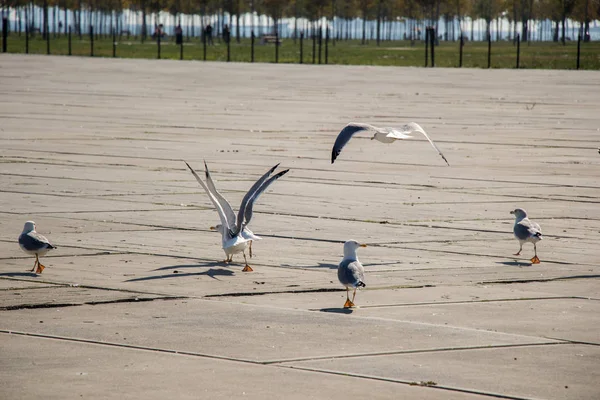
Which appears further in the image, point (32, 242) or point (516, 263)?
point (516, 263)

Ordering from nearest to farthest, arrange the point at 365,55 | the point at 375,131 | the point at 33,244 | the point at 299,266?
1. the point at 33,244
2. the point at 299,266
3. the point at 375,131
4. the point at 365,55

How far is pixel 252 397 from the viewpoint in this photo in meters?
6.09

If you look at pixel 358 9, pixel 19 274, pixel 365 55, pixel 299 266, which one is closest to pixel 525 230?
pixel 299 266

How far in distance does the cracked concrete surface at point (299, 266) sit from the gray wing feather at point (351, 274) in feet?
0.79

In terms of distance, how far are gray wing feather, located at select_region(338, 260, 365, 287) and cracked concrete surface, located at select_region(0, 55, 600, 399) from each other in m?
0.24

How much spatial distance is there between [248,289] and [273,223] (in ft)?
11.1

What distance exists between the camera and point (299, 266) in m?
10.0

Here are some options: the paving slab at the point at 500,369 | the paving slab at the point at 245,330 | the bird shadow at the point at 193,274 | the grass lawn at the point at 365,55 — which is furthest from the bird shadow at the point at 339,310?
the grass lawn at the point at 365,55

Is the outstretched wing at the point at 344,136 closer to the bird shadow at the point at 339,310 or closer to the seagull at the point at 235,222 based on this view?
the seagull at the point at 235,222

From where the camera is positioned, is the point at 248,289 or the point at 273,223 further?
the point at 273,223

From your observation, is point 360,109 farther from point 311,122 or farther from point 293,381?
point 293,381

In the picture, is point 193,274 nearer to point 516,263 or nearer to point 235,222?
point 235,222

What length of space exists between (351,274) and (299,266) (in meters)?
1.89

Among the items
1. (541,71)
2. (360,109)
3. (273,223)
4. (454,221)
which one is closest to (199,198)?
(273,223)
